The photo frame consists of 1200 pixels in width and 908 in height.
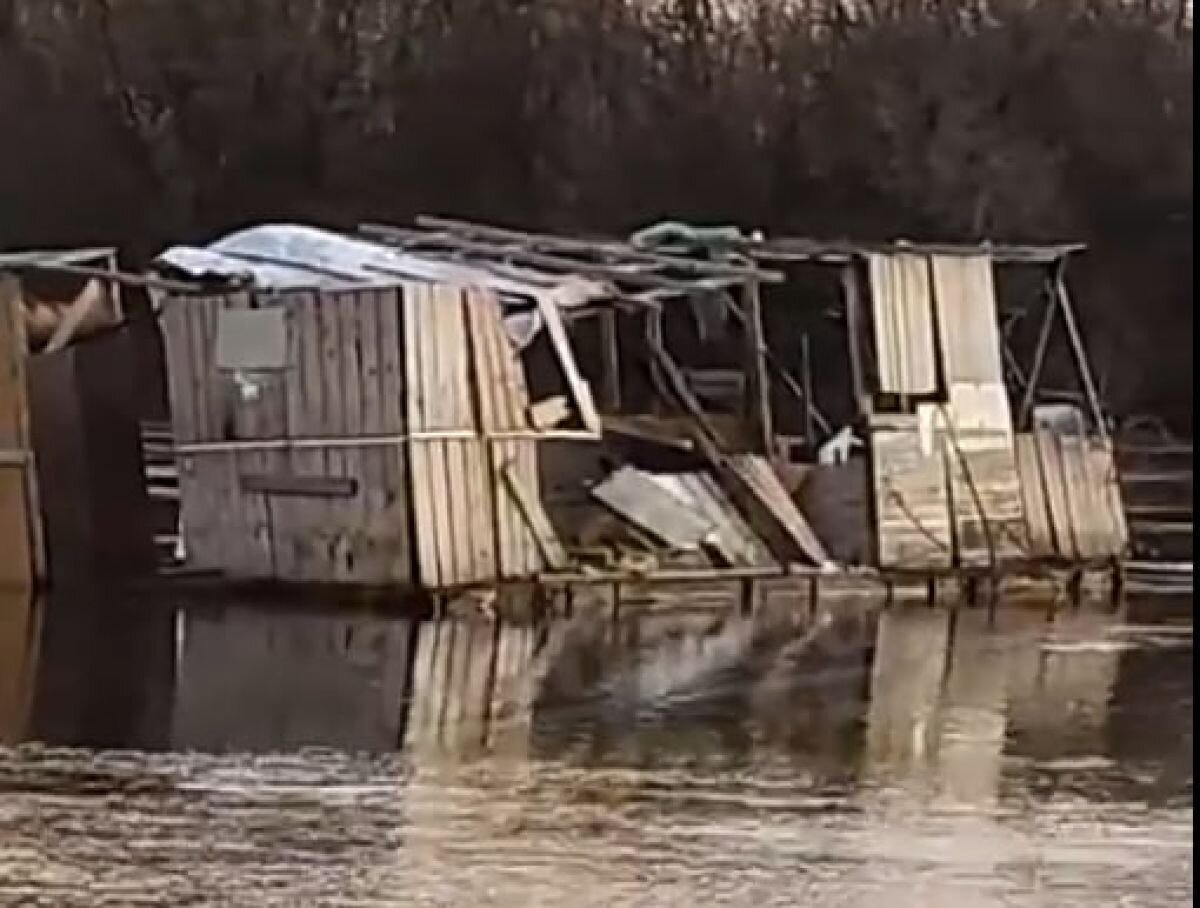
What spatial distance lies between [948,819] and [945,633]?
8.09 m

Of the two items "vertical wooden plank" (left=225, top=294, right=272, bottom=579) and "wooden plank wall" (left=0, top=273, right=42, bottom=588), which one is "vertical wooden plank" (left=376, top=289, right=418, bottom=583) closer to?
"vertical wooden plank" (left=225, top=294, right=272, bottom=579)

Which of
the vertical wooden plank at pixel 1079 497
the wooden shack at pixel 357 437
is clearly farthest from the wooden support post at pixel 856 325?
the wooden shack at pixel 357 437

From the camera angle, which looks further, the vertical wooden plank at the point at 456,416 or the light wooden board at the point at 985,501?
the light wooden board at the point at 985,501

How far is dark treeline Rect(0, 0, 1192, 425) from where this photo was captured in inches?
1288

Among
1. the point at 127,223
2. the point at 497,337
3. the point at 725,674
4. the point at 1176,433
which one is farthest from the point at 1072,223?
the point at 725,674

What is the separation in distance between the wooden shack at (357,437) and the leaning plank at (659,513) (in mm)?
899

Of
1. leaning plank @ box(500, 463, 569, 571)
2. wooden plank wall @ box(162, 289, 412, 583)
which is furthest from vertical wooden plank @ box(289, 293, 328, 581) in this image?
leaning plank @ box(500, 463, 569, 571)

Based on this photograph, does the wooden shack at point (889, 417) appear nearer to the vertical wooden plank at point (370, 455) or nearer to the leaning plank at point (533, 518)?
the leaning plank at point (533, 518)

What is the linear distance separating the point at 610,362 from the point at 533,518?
4.98 m

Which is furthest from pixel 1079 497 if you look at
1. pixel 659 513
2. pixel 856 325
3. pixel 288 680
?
pixel 288 680

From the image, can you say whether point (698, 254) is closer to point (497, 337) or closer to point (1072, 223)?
point (497, 337)

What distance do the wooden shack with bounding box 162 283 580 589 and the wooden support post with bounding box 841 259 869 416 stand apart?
3325 millimetres

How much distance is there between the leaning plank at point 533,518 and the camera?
19250mm

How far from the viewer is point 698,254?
22.7 m
